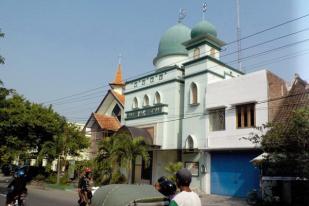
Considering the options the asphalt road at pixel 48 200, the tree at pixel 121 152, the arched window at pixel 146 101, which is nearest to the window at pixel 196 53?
the arched window at pixel 146 101

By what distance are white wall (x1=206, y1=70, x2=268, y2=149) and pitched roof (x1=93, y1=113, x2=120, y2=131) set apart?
45.4ft

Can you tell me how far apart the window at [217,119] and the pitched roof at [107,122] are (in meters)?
13.9

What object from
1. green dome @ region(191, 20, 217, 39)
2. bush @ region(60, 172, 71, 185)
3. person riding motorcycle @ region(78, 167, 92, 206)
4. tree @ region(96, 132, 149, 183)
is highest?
green dome @ region(191, 20, 217, 39)

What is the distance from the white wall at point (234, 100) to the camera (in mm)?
20672

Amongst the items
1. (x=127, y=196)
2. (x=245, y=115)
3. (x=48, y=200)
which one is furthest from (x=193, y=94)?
(x=127, y=196)

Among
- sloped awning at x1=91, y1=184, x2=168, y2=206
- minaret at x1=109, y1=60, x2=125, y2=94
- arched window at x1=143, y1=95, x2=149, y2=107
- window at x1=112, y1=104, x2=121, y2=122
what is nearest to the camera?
sloped awning at x1=91, y1=184, x2=168, y2=206

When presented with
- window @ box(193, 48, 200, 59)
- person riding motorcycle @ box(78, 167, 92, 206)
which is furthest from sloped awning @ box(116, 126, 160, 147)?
person riding motorcycle @ box(78, 167, 92, 206)

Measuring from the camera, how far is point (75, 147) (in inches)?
1259

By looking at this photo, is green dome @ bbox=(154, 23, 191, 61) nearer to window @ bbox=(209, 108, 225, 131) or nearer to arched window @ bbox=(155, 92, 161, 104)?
arched window @ bbox=(155, 92, 161, 104)

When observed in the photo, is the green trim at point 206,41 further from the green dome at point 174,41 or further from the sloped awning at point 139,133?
the sloped awning at point 139,133

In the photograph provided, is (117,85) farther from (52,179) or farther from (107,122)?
(52,179)

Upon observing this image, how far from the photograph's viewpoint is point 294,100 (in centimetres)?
2036

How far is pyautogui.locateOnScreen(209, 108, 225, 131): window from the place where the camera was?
910 inches

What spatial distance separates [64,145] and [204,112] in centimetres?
1377
